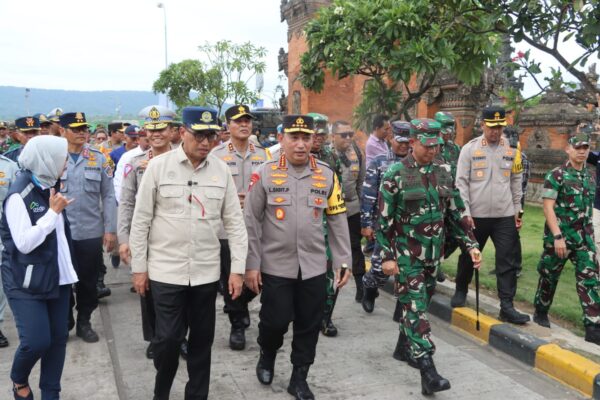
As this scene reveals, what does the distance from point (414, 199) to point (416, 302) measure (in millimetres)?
783

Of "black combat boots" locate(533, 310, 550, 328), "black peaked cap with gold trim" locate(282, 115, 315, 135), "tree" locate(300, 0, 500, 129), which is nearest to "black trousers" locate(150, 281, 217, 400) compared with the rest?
"black peaked cap with gold trim" locate(282, 115, 315, 135)

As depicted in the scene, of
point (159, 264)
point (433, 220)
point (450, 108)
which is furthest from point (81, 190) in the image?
point (450, 108)

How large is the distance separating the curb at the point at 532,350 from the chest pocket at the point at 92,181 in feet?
12.7

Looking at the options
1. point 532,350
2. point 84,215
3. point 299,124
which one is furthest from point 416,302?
point 84,215

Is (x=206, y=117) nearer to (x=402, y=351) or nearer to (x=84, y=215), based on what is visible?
(x=84, y=215)

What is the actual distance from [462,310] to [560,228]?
1334 millimetres

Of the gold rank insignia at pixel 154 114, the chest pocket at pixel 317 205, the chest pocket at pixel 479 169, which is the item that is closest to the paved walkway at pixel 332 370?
the chest pocket at pixel 317 205

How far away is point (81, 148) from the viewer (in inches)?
219

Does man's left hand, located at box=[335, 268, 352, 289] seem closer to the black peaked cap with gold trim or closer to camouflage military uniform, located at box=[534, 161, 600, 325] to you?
the black peaked cap with gold trim

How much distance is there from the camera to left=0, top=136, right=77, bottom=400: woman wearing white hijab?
11.4 ft

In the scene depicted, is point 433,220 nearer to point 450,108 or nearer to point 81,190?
point 81,190

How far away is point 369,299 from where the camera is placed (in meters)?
6.34

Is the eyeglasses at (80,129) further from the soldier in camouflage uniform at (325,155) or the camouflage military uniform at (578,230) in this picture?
the camouflage military uniform at (578,230)

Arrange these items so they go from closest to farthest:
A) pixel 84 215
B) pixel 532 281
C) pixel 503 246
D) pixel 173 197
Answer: pixel 173 197 < pixel 84 215 < pixel 503 246 < pixel 532 281
